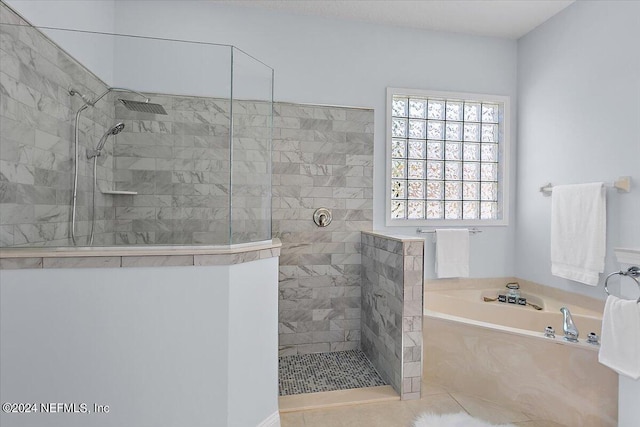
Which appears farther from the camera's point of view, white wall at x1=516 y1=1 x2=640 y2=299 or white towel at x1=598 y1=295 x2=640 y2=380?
white wall at x1=516 y1=1 x2=640 y2=299

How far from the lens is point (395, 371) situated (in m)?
2.29

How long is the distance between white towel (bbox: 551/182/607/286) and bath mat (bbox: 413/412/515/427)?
1295 millimetres

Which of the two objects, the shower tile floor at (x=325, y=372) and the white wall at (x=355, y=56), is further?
the white wall at (x=355, y=56)

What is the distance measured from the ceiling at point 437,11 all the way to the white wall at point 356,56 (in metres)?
0.08

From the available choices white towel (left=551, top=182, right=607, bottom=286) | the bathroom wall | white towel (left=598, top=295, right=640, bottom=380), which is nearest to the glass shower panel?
the bathroom wall

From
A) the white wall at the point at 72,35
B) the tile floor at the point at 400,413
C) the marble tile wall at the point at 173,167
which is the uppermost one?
the white wall at the point at 72,35

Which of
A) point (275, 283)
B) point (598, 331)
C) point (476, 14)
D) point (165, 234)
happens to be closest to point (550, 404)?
point (598, 331)

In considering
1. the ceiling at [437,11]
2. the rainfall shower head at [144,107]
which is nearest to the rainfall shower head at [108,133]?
the rainfall shower head at [144,107]

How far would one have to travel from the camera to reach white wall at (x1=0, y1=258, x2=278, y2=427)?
1.47 meters

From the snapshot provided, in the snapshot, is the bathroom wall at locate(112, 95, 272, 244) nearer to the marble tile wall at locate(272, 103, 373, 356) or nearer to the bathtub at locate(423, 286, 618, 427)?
the marble tile wall at locate(272, 103, 373, 356)

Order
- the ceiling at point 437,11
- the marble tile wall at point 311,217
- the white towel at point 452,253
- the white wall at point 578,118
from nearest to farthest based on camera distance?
the white wall at point 578,118 → the ceiling at point 437,11 → the marble tile wall at point 311,217 → the white towel at point 452,253

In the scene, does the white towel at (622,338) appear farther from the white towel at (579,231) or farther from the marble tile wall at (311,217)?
the marble tile wall at (311,217)

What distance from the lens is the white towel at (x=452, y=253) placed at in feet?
10.1

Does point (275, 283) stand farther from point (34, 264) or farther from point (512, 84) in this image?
point (512, 84)
